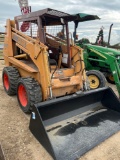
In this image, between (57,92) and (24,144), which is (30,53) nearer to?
(57,92)

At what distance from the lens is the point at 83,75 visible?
4199 millimetres

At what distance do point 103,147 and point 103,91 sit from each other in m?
1.46

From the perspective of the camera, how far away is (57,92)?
3.89 m

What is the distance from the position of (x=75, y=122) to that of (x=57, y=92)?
2.51 ft

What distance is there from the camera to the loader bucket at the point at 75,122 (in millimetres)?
2809

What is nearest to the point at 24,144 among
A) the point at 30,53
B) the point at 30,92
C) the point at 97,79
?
the point at 30,92

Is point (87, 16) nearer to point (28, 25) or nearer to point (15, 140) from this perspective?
point (28, 25)

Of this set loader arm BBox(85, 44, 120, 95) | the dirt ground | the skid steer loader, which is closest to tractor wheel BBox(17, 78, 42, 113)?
the skid steer loader

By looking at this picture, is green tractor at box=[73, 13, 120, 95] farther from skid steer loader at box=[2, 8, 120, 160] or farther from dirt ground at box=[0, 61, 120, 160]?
dirt ground at box=[0, 61, 120, 160]

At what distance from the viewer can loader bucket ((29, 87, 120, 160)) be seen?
2809 millimetres

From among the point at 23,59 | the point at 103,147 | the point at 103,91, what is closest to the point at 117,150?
the point at 103,147

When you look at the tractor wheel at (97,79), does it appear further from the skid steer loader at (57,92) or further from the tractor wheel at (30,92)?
the tractor wheel at (30,92)

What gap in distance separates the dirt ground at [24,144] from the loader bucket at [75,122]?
94mm

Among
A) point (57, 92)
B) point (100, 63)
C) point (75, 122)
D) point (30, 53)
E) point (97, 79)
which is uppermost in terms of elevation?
point (30, 53)
